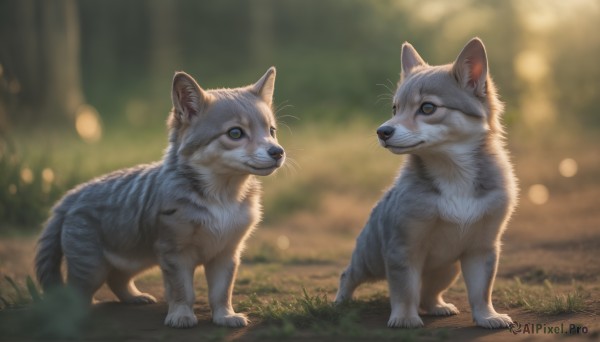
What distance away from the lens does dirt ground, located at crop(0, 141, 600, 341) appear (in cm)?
450

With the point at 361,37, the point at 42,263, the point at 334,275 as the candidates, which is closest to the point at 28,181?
the point at 42,263

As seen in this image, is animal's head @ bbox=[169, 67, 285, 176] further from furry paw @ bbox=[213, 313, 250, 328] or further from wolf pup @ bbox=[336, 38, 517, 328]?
furry paw @ bbox=[213, 313, 250, 328]

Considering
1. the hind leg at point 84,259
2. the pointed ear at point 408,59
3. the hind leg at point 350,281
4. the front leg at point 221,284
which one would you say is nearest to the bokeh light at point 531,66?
the pointed ear at point 408,59

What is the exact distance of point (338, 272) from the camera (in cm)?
688

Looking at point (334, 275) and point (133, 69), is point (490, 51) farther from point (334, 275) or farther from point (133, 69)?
point (133, 69)

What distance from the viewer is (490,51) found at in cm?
1390

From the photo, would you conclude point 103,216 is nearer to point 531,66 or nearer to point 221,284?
point 221,284

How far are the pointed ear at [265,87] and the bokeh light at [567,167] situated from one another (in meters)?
7.38

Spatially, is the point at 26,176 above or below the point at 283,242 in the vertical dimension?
above

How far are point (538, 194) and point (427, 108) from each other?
675 centimetres

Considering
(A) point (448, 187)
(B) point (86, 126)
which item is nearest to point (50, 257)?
(A) point (448, 187)

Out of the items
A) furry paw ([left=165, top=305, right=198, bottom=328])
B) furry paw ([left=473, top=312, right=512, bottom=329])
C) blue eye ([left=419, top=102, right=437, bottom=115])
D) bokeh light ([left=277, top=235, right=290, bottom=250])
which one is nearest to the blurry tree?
bokeh light ([left=277, top=235, right=290, bottom=250])

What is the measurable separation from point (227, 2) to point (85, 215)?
2202 cm

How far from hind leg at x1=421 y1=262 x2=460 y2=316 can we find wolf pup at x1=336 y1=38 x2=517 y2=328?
214mm
